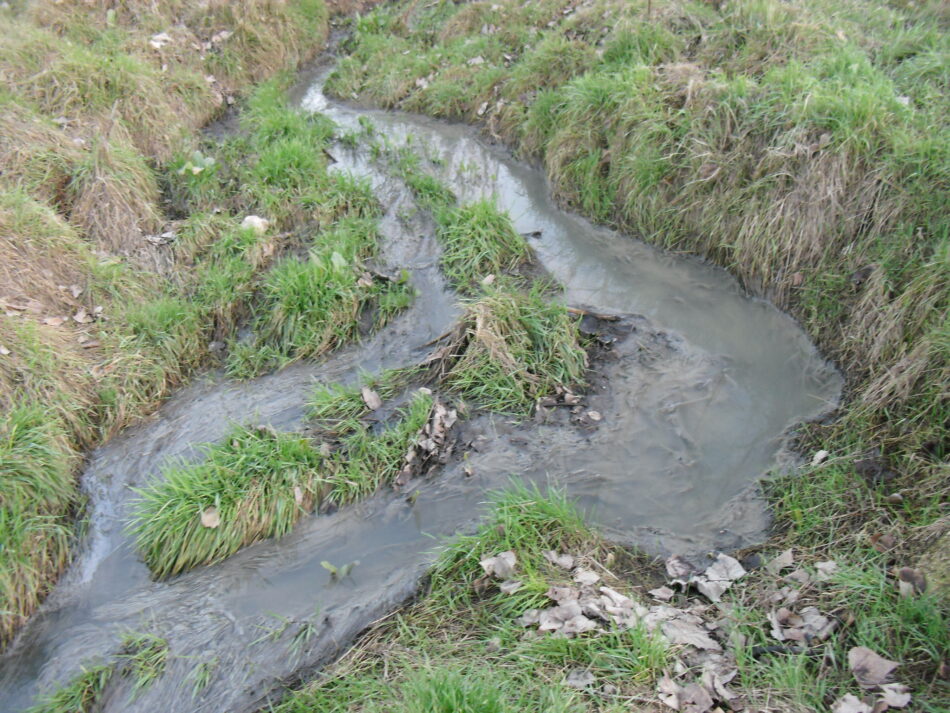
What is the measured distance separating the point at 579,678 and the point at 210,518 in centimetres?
231

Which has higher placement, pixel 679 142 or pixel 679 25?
pixel 679 25

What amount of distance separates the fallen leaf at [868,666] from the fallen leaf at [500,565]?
62.4 inches

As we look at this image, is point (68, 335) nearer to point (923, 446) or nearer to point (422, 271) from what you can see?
point (422, 271)

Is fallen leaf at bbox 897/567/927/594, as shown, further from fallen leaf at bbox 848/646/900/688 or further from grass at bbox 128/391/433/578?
grass at bbox 128/391/433/578

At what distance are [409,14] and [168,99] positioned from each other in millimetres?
4369

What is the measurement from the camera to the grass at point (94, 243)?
14.7 feet

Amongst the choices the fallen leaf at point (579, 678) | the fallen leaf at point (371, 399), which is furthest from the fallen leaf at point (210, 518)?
the fallen leaf at point (579, 678)

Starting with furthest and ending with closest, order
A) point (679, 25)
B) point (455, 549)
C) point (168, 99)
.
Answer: point (168, 99), point (679, 25), point (455, 549)

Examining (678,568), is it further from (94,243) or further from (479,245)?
(94,243)

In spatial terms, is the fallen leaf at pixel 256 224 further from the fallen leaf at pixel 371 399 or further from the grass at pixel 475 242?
the fallen leaf at pixel 371 399

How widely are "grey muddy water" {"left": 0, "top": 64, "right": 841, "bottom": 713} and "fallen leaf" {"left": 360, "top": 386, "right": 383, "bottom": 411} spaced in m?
0.39

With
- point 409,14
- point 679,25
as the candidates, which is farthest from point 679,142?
point 409,14

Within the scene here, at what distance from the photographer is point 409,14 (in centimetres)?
1091

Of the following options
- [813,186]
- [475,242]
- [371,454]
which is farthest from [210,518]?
[813,186]
